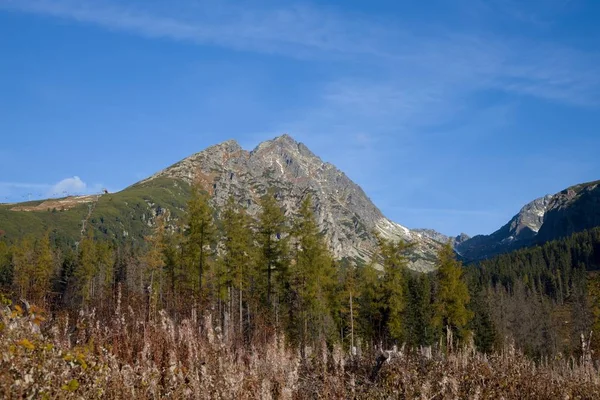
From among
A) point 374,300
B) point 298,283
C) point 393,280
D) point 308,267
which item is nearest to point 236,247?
point 298,283

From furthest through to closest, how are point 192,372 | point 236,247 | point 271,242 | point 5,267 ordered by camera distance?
point 5,267, point 236,247, point 271,242, point 192,372

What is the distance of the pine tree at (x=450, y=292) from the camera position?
1566 inches


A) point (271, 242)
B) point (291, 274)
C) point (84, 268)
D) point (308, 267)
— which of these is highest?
point (84, 268)

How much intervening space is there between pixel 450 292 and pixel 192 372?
3727 centimetres

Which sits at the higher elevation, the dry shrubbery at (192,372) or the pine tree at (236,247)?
the pine tree at (236,247)

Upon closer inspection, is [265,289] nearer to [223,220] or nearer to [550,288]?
[223,220]

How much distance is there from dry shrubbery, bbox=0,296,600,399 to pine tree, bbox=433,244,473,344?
30.7m

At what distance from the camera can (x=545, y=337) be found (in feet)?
257

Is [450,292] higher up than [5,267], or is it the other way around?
[5,267]

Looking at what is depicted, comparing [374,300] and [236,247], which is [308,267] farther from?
[374,300]

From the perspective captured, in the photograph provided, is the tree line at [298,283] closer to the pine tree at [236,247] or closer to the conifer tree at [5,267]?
the pine tree at [236,247]

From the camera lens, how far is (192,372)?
5230 mm

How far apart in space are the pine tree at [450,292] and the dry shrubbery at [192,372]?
30685mm

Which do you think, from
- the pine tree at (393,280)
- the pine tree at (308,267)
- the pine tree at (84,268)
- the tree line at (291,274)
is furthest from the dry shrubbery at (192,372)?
the pine tree at (84,268)
